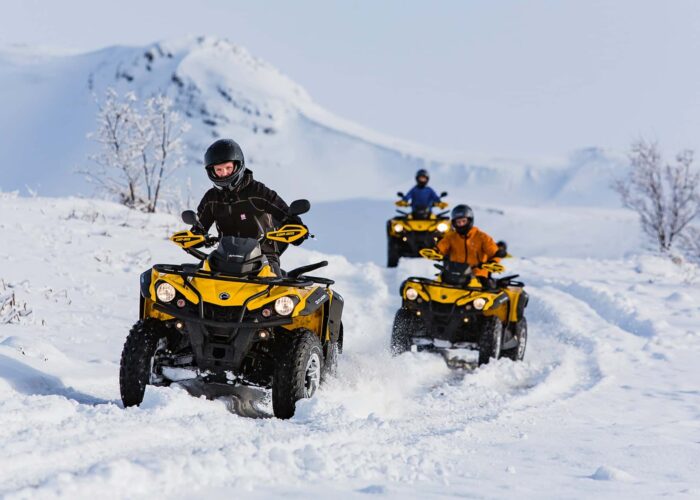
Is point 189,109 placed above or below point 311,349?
above

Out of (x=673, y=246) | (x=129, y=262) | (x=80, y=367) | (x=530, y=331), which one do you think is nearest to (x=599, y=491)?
(x=80, y=367)

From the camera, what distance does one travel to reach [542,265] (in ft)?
75.4

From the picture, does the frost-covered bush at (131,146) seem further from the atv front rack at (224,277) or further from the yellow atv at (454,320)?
the atv front rack at (224,277)

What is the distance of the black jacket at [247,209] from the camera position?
6945 mm

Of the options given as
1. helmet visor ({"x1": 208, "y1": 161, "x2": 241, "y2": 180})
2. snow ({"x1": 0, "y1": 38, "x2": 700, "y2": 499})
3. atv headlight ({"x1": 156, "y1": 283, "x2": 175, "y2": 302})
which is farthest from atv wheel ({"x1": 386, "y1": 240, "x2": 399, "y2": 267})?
atv headlight ({"x1": 156, "y1": 283, "x2": 175, "y2": 302})

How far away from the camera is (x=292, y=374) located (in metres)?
5.64

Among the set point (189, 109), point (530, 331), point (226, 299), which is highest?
point (189, 109)

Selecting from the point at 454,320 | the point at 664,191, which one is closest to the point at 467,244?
the point at 454,320

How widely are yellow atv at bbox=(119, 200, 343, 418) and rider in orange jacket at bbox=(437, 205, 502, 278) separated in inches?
202

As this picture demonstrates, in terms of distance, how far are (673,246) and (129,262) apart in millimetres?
24099

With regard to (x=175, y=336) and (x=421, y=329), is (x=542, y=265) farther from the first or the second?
(x=175, y=336)

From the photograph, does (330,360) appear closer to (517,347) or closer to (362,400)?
(362,400)

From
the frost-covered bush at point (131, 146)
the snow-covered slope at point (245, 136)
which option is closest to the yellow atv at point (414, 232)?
the frost-covered bush at point (131, 146)

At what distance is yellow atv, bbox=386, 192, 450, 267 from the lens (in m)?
19.7
